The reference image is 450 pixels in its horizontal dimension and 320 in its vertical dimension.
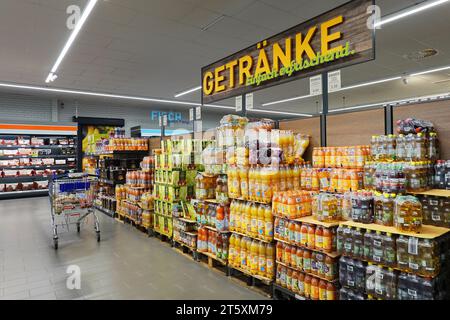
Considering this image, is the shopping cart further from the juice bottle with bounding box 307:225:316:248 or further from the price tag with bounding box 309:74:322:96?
the price tag with bounding box 309:74:322:96

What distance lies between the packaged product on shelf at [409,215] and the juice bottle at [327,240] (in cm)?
60

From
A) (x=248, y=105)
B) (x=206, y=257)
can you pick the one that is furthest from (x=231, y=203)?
(x=248, y=105)

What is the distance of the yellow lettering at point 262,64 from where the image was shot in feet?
13.1

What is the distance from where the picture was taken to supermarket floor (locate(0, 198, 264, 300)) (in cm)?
Result: 333

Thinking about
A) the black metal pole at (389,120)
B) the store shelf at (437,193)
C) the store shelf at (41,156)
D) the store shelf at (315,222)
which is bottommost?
the store shelf at (315,222)

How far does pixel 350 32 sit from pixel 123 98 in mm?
11898

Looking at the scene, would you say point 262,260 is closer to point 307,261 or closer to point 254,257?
point 254,257

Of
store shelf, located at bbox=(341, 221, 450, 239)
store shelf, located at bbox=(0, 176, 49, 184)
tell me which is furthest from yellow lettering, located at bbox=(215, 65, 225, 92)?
store shelf, located at bbox=(0, 176, 49, 184)

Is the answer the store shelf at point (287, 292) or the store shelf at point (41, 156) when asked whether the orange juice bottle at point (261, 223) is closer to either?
the store shelf at point (287, 292)

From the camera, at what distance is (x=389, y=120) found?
2967mm

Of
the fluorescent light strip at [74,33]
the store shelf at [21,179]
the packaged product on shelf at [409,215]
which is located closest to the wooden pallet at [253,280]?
the packaged product on shelf at [409,215]

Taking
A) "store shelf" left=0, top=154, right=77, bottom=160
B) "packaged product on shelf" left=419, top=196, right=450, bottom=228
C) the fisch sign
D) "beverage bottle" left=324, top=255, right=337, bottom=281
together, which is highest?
the fisch sign

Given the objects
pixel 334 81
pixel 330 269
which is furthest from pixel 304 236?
pixel 334 81

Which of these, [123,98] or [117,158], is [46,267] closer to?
[117,158]
